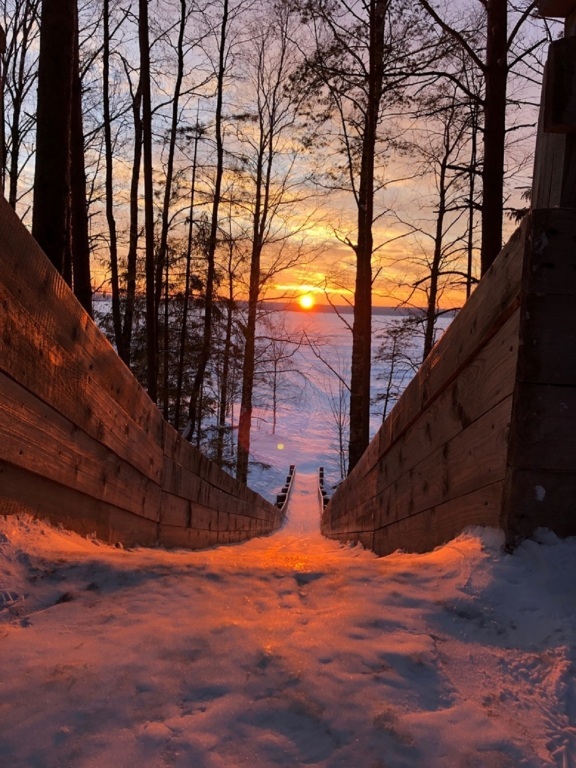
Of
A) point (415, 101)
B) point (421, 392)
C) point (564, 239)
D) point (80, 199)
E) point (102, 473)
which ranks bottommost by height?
point (102, 473)

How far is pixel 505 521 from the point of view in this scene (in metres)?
1.74

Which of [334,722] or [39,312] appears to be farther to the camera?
[39,312]

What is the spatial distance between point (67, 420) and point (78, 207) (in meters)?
4.97

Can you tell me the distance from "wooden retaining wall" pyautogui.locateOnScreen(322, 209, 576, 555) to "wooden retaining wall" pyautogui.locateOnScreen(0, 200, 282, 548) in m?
1.71

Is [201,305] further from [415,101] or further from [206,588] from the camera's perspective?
[206,588]

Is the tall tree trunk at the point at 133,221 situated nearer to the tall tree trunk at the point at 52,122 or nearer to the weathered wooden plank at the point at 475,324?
the tall tree trunk at the point at 52,122

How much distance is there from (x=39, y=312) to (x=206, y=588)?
1.24 m

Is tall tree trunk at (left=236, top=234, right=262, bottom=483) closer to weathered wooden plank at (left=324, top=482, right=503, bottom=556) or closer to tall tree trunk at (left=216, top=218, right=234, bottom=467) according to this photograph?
tall tree trunk at (left=216, top=218, right=234, bottom=467)

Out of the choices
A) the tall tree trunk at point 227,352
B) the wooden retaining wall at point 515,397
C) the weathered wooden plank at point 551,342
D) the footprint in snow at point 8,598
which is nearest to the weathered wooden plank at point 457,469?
the wooden retaining wall at point 515,397

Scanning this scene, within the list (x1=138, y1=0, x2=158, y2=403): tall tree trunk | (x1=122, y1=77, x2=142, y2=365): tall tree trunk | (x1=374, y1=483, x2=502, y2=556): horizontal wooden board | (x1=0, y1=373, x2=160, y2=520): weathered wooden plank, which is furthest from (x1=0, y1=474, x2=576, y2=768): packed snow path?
(x1=122, y1=77, x2=142, y2=365): tall tree trunk

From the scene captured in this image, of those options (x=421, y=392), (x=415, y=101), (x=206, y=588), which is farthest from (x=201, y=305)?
(x=206, y=588)

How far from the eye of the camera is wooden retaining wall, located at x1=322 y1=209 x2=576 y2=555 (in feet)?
5.55

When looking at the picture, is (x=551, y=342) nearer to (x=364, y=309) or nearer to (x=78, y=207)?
(x=78, y=207)

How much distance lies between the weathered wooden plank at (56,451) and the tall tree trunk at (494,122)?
588cm
